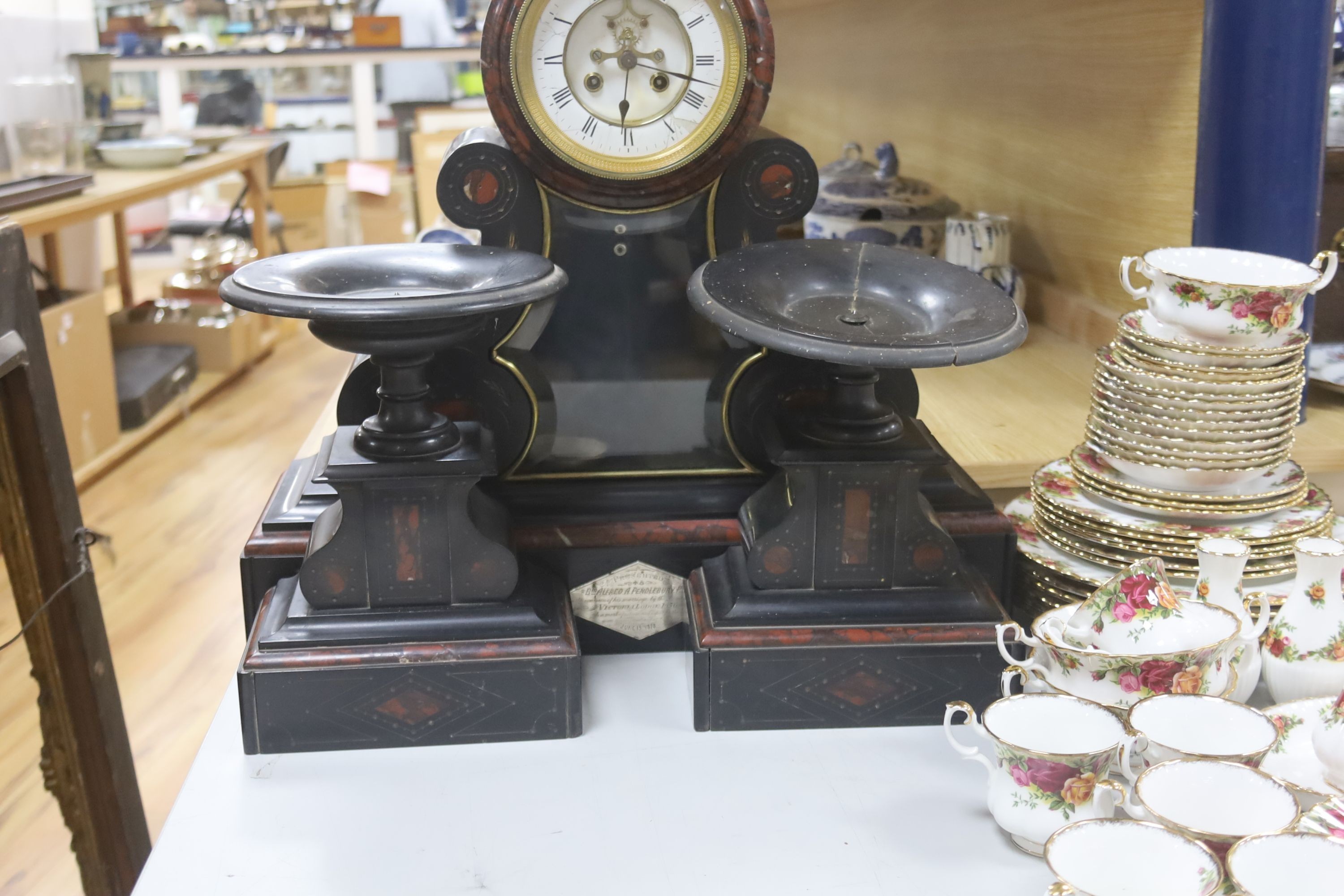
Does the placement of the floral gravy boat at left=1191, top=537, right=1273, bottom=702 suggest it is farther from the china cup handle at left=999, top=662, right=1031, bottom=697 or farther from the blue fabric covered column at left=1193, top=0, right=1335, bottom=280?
the blue fabric covered column at left=1193, top=0, right=1335, bottom=280

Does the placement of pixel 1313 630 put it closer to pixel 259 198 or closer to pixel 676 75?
pixel 676 75

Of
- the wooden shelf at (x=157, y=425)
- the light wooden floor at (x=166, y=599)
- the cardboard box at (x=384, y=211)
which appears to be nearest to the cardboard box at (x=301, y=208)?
the cardboard box at (x=384, y=211)

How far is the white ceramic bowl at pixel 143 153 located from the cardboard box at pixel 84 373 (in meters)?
0.61

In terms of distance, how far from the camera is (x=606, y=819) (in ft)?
3.20

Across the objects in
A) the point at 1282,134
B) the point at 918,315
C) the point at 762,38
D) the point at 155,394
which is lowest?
the point at 155,394

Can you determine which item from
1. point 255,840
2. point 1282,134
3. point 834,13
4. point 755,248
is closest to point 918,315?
point 755,248

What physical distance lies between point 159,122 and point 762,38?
5894 mm

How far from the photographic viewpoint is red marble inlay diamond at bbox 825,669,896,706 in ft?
3.58

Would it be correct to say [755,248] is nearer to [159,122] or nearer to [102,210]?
[102,210]

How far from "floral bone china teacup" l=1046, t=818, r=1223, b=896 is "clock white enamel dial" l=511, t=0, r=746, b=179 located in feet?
2.24

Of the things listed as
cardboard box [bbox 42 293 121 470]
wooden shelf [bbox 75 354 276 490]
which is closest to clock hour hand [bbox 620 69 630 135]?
cardboard box [bbox 42 293 121 470]

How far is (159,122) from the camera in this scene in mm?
6246

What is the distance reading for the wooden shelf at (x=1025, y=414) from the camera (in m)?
1.41

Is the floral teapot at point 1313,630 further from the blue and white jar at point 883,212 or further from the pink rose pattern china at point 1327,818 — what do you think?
the blue and white jar at point 883,212
